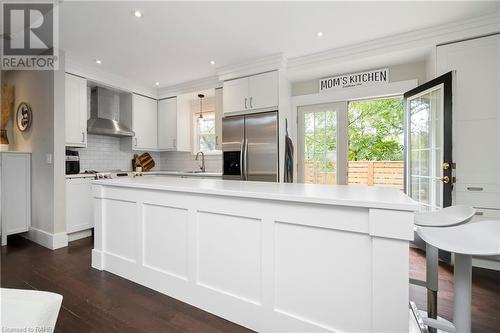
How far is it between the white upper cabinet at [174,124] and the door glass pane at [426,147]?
149 inches

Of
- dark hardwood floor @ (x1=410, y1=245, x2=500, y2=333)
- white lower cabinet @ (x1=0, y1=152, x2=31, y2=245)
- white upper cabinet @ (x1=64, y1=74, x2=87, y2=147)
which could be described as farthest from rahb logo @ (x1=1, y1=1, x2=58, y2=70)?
dark hardwood floor @ (x1=410, y1=245, x2=500, y2=333)

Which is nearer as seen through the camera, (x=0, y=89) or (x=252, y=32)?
(x=252, y=32)

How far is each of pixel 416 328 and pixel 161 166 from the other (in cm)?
508

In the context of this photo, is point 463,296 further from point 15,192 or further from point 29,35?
point 15,192

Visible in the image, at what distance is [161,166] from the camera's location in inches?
214

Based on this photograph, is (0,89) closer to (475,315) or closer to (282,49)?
(282,49)

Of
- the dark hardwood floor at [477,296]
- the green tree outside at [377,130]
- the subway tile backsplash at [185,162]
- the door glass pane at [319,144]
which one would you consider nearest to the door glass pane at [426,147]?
the dark hardwood floor at [477,296]

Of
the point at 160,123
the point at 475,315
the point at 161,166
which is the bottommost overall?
the point at 475,315

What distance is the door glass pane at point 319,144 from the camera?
3.69 metres

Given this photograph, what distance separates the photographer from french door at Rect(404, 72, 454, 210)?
2.50m

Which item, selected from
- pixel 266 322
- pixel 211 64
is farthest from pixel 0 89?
pixel 266 322

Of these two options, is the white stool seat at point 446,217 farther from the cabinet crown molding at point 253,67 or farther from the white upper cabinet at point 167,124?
the white upper cabinet at point 167,124

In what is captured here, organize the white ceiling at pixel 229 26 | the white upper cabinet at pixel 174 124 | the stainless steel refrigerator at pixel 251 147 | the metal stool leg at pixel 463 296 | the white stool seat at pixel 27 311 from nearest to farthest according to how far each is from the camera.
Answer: the white stool seat at pixel 27 311 → the metal stool leg at pixel 463 296 → the white ceiling at pixel 229 26 → the stainless steel refrigerator at pixel 251 147 → the white upper cabinet at pixel 174 124

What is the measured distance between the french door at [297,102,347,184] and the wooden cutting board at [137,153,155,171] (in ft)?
10.1
